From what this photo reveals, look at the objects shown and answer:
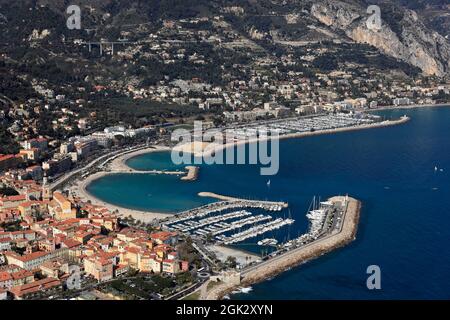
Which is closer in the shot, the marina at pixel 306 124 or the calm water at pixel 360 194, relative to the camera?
the calm water at pixel 360 194

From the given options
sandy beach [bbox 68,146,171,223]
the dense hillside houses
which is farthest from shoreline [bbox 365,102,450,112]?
the dense hillside houses

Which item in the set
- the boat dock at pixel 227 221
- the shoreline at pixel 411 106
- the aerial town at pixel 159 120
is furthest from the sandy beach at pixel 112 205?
the shoreline at pixel 411 106

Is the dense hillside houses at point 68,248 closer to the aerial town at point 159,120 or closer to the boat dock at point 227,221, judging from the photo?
the aerial town at point 159,120

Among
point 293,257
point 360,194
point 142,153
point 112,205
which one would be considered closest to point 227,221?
point 293,257

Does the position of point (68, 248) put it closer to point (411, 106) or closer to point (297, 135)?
point (297, 135)

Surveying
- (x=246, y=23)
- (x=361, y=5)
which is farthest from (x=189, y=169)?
(x=361, y=5)

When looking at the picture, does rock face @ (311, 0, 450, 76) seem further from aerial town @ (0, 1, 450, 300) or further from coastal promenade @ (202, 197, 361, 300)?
coastal promenade @ (202, 197, 361, 300)

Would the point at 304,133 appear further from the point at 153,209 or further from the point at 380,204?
the point at 153,209
